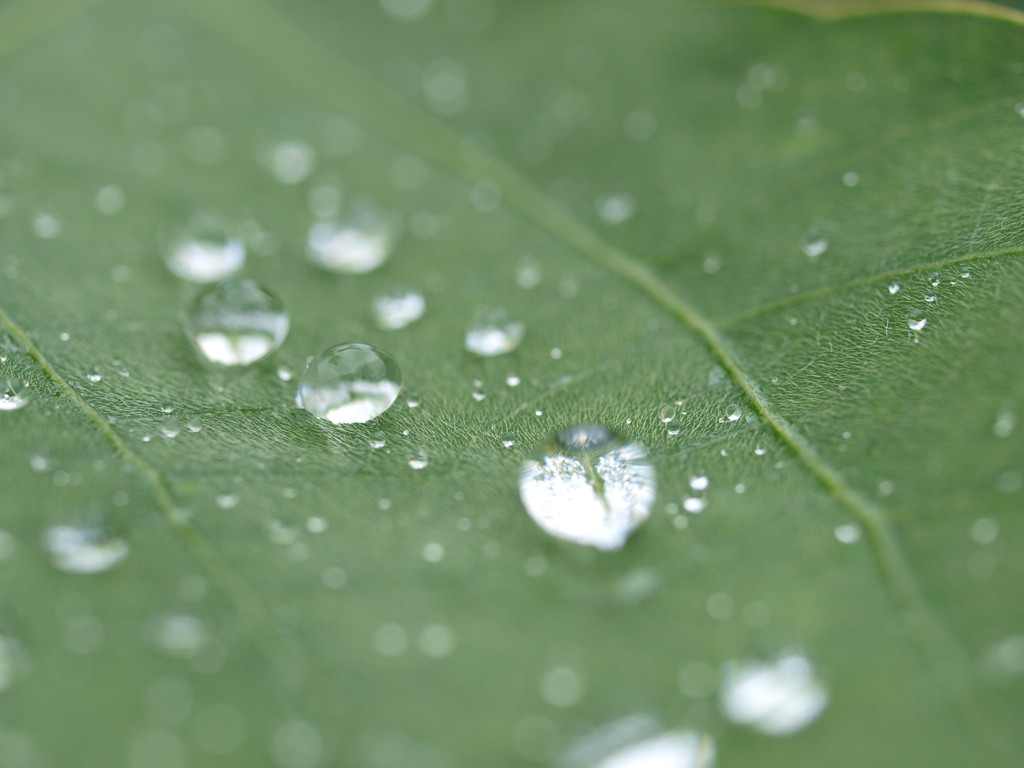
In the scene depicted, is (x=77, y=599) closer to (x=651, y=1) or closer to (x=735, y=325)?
(x=735, y=325)

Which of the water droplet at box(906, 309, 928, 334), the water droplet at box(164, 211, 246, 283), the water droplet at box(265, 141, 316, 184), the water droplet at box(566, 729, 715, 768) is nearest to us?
the water droplet at box(566, 729, 715, 768)

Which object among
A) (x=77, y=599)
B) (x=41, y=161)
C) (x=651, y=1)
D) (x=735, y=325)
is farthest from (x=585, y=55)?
(x=77, y=599)

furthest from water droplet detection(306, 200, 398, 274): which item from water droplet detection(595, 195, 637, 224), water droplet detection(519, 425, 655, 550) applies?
water droplet detection(519, 425, 655, 550)

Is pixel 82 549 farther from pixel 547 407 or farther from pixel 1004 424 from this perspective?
pixel 1004 424

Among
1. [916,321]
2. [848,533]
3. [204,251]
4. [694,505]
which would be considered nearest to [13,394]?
[204,251]

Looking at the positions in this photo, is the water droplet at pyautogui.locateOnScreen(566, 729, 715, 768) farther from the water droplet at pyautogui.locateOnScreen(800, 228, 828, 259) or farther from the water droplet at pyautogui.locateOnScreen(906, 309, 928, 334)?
the water droplet at pyautogui.locateOnScreen(800, 228, 828, 259)

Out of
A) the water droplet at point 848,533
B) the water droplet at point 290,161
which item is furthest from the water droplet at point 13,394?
the water droplet at point 848,533
